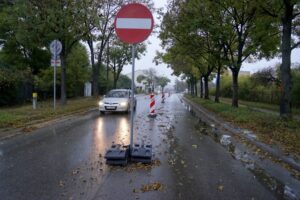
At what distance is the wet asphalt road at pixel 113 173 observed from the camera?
195 inches

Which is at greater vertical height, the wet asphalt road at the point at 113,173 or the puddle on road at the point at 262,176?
the wet asphalt road at the point at 113,173

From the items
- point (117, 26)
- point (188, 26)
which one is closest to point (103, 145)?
point (117, 26)

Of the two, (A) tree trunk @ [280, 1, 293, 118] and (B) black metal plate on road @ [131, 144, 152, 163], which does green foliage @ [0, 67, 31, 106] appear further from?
(B) black metal plate on road @ [131, 144, 152, 163]

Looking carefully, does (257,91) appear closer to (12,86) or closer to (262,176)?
(12,86)

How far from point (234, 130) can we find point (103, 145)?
5.45 m

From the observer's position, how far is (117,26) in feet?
22.2

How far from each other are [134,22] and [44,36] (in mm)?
15370

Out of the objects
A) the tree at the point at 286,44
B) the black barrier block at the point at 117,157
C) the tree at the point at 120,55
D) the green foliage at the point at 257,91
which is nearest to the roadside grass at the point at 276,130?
the tree at the point at 286,44

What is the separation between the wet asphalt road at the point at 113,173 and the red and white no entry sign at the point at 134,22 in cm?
261

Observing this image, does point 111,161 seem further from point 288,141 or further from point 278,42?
point 278,42

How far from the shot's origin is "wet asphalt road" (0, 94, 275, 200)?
195 inches

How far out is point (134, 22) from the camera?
680 centimetres

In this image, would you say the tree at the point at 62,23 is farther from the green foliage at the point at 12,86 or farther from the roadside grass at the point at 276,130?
the roadside grass at the point at 276,130

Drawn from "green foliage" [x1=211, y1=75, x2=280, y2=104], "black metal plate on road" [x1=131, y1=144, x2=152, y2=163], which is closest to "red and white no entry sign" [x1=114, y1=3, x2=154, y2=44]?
"black metal plate on road" [x1=131, y1=144, x2=152, y2=163]
